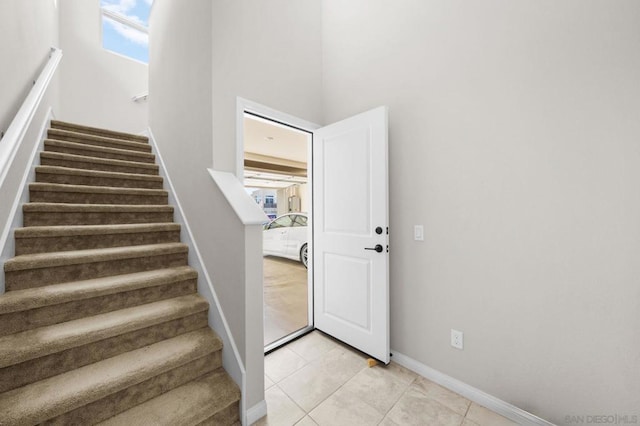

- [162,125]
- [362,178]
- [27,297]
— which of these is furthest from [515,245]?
[162,125]

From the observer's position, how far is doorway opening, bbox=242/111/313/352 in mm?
2514

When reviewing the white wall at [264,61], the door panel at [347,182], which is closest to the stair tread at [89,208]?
the white wall at [264,61]

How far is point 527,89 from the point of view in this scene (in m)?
1.38

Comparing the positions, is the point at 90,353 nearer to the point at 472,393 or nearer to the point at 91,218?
the point at 91,218

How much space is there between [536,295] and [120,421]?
2164 millimetres

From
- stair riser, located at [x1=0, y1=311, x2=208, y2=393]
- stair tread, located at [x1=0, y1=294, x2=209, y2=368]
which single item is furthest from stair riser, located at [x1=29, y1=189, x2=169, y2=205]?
stair riser, located at [x1=0, y1=311, x2=208, y2=393]

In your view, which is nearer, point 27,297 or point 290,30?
point 27,297

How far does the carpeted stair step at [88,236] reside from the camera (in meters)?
1.54

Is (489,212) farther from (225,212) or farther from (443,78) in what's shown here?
(225,212)

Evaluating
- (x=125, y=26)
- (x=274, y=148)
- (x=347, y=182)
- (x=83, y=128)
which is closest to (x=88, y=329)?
(x=347, y=182)

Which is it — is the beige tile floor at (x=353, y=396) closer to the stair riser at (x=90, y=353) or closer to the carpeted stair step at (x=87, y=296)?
the stair riser at (x=90, y=353)

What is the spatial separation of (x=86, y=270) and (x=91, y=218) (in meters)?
0.55

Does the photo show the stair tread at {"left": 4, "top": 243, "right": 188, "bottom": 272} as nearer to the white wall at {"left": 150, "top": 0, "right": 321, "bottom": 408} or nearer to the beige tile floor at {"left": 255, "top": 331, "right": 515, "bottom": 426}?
the white wall at {"left": 150, "top": 0, "right": 321, "bottom": 408}

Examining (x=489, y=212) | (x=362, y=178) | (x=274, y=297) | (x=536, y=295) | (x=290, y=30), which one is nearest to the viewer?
(x=536, y=295)
